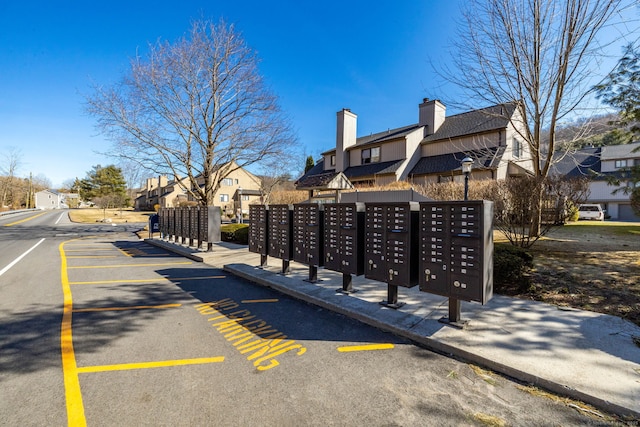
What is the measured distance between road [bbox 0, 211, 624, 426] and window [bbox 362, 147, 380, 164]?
20.8m

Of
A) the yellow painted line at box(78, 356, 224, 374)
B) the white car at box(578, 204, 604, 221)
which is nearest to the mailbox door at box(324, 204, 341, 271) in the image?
the yellow painted line at box(78, 356, 224, 374)

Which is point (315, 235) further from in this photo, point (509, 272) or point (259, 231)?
point (509, 272)

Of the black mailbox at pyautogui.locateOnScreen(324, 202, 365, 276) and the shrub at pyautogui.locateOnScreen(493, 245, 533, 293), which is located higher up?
the black mailbox at pyautogui.locateOnScreen(324, 202, 365, 276)

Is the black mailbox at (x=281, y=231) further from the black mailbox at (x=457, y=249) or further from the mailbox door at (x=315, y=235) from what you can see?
the black mailbox at (x=457, y=249)

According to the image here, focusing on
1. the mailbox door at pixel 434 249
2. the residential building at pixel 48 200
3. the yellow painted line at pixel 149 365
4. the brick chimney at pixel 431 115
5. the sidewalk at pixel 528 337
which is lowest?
the yellow painted line at pixel 149 365

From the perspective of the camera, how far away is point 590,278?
5.51 metres

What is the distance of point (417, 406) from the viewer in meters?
2.56

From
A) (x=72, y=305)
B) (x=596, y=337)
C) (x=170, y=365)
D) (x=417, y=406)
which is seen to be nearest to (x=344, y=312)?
(x=417, y=406)

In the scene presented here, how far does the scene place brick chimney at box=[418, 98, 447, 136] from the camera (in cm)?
2289

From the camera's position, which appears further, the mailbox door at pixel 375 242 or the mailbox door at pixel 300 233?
the mailbox door at pixel 300 233

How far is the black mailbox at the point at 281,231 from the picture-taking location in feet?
22.6

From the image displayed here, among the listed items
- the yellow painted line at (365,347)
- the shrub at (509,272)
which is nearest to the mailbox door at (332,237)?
the yellow painted line at (365,347)

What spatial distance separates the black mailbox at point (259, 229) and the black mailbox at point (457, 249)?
4400mm

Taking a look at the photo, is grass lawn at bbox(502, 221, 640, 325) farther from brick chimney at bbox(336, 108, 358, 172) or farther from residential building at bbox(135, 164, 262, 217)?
residential building at bbox(135, 164, 262, 217)
